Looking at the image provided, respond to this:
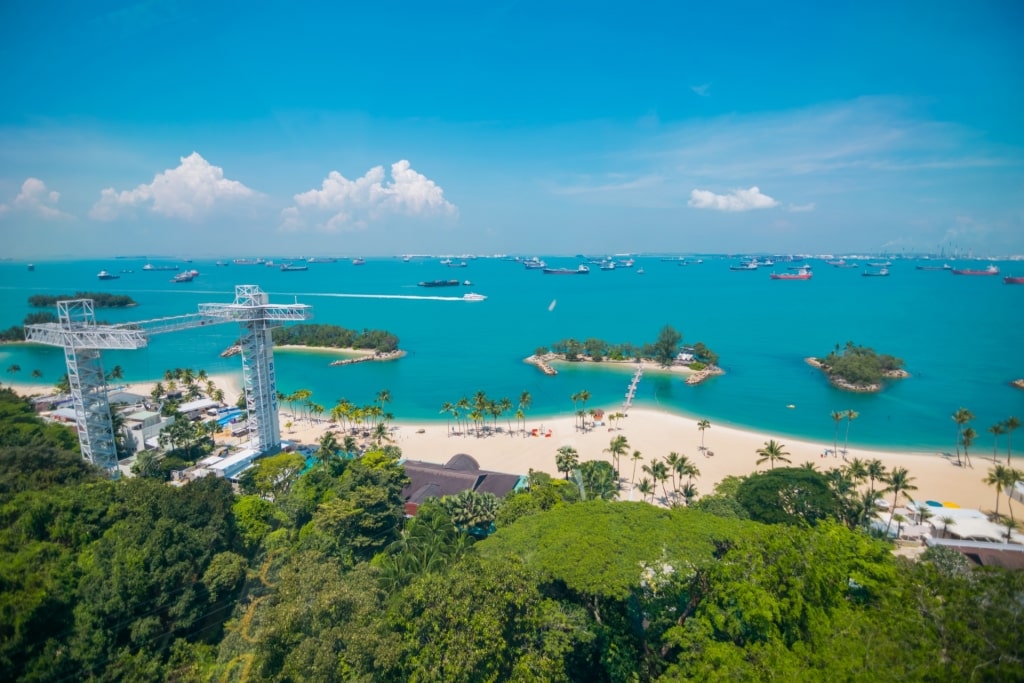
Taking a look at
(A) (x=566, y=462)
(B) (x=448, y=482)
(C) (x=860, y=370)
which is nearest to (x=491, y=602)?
(B) (x=448, y=482)

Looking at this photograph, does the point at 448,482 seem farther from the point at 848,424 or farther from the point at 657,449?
the point at 848,424

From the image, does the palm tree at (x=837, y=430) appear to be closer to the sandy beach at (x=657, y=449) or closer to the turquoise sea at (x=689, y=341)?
the sandy beach at (x=657, y=449)

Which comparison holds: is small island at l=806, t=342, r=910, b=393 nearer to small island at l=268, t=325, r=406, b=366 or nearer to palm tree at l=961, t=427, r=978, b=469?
palm tree at l=961, t=427, r=978, b=469

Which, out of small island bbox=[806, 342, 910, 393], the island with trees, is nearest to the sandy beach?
small island bbox=[806, 342, 910, 393]

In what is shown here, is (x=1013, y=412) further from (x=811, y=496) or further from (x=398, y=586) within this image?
(x=398, y=586)

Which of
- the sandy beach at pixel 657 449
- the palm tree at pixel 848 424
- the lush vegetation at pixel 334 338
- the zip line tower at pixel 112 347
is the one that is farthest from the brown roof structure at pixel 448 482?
the lush vegetation at pixel 334 338

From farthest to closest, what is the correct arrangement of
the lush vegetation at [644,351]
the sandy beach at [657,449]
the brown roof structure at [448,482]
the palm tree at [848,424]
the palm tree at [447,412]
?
the lush vegetation at [644,351]
the palm tree at [447,412]
the palm tree at [848,424]
the sandy beach at [657,449]
the brown roof structure at [448,482]
